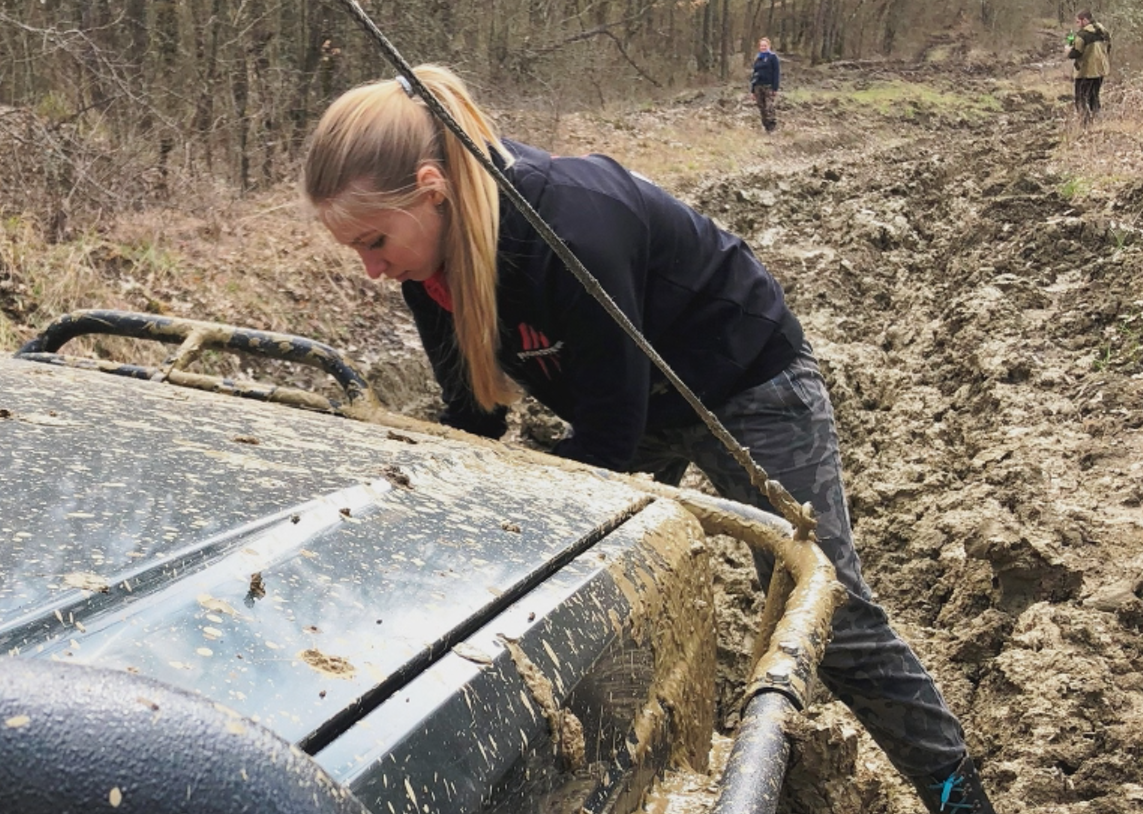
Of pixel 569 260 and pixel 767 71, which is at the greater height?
pixel 767 71

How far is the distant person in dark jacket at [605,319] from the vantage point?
2.01m

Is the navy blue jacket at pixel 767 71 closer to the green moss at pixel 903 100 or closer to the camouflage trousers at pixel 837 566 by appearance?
the green moss at pixel 903 100

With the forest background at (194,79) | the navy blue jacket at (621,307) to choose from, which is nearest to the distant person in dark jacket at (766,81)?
the forest background at (194,79)

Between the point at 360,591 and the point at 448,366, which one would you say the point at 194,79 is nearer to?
the point at 448,366

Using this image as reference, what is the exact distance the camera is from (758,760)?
3.75 feet

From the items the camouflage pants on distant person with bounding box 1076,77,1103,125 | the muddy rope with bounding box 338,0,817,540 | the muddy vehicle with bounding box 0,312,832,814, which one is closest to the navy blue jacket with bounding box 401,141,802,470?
the muddy rope with bounding box 338,0,817,540

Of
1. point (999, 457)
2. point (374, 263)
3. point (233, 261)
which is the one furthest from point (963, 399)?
point (233, 261)

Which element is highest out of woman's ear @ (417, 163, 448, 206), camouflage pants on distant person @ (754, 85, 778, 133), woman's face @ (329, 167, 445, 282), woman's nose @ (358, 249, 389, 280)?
camouflage pants on distant person @ (754, 85, 778, 133)

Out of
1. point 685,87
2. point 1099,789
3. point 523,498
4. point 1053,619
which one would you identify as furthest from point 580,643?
point 685,87

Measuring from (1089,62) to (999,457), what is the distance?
1263 cm

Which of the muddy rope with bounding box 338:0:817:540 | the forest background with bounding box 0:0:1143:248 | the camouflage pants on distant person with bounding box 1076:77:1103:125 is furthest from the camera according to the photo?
the camouflage pants on distant person with bounding box 1076:77:1103:125

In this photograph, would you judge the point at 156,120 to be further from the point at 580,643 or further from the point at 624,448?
the point at 580,643

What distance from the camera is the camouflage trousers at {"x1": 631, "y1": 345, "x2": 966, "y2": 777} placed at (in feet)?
7.85

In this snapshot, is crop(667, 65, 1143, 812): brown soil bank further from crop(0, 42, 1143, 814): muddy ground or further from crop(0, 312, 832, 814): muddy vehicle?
crop(0, 312, 832, 814): muddy vehicle
